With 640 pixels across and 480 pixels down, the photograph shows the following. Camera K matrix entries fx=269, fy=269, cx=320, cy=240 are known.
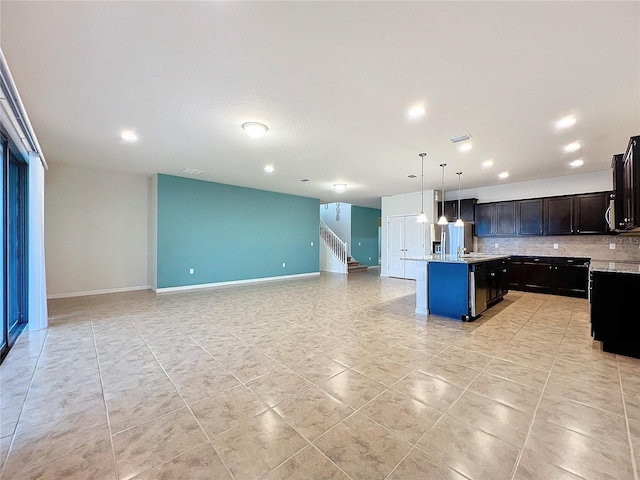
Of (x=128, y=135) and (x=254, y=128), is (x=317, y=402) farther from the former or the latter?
(x=128, y=135)

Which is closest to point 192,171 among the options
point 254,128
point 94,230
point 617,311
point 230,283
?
point 94,230

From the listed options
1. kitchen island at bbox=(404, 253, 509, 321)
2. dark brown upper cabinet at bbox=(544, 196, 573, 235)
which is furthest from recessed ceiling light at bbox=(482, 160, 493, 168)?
dark brown upper cabinet at bbox=(544, 196, 573, 235)

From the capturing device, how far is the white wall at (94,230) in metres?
5.89

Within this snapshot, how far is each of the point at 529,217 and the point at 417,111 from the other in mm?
5617

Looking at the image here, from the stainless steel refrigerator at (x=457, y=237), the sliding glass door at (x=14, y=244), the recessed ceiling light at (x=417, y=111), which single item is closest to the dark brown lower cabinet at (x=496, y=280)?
the stainless steel refrigerator at (x=457, y=237)

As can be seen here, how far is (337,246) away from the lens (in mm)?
10992

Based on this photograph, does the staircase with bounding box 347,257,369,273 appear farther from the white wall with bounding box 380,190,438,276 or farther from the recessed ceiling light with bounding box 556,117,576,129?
the recessed ceiling light with bounding box 556,117,576,129

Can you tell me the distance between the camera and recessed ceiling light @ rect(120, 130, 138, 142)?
4.03m

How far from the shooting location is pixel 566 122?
3572 mm

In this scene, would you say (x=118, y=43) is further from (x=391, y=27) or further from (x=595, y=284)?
(x=595, y=284)

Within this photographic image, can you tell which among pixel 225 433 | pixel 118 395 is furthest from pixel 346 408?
pixel 118 395

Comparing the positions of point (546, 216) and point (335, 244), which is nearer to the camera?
point (546, 216)

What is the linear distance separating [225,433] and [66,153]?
19.8ft

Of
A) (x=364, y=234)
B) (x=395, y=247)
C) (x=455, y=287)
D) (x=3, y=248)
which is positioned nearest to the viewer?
(x=3, y=248)
